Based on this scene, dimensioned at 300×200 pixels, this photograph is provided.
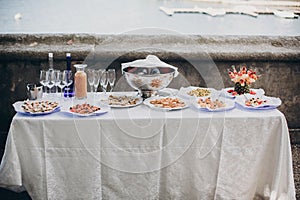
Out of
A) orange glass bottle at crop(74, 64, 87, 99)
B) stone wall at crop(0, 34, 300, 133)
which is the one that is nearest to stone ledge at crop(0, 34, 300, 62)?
stone wall at crop(0, 34, 300, 133)

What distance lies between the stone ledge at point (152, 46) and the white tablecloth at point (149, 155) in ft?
2.78

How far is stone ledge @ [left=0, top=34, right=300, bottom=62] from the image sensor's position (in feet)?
9.61

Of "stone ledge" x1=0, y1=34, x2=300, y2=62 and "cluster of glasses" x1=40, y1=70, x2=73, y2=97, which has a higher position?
"stone ledge" x1=0, y1=34, x2=300, y2=62

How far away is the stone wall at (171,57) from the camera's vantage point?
2.93m

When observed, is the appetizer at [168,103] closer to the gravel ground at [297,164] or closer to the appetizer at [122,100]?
the appetizer at [122,100]

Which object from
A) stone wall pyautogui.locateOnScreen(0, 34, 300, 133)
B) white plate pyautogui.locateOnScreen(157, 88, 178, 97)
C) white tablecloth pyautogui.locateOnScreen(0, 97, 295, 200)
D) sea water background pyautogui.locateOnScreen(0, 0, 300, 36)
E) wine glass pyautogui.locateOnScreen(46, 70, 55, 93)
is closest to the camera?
white tablecloth pyautogui.locateOnScreen(0, 97, 295, 200)

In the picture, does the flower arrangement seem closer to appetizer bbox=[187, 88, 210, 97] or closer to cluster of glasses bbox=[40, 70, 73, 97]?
appetizer bbox=[187, 88, 210, 97]

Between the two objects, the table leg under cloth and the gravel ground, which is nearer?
the table leg under cloth

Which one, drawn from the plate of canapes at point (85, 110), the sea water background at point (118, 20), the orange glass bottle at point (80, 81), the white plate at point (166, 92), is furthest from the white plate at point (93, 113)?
the sea water background at point (118, 20)

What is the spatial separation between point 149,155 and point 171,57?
0.97 meters

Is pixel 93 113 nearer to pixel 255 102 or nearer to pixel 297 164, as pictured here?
pixel 255 102

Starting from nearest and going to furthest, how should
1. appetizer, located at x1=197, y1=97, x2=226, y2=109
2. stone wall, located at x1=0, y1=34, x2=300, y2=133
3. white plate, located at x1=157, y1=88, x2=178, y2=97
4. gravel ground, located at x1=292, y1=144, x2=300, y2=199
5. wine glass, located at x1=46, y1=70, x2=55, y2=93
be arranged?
appetizer, located at x1=197, y1=97, x2=226, y2=109 < wine glass, located at x1=46, y1=70, x2=55, y2=93 < white plate, located at x1=157, y1=88, x2=178, y2=97 < gravel ground, located at x1=292, y1=144, x2=300, y2=199 < stone wall, located at x1=0, y1=34, x2=300, y2=133

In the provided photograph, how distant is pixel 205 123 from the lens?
2113 millimetres

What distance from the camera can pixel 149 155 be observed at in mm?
2143
